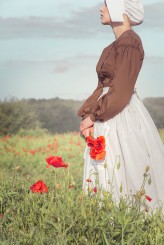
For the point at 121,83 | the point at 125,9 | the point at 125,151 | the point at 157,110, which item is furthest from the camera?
the point at 157,110

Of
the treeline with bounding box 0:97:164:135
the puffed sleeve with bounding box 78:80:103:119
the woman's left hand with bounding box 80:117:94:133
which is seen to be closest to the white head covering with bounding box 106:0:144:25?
the puffed sleeve with bounding box 78:80:103:119

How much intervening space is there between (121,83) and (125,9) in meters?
0.63

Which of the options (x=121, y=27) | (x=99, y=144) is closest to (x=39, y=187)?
(x=99, y=144)

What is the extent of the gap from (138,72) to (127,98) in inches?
8.7

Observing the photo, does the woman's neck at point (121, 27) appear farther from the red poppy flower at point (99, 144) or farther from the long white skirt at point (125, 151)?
the red poppy flower at point (99, 144)

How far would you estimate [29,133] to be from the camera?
41.7ft

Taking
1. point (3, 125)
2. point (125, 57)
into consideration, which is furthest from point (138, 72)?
point (3, 125)

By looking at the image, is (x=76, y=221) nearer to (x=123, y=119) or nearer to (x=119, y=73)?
(x=123, y=119)

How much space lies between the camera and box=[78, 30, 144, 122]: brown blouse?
3.97 m

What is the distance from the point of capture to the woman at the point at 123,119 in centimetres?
400

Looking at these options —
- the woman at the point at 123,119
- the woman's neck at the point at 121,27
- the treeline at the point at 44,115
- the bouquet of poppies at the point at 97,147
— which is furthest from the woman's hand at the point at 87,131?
the treeline at the point at 44,115

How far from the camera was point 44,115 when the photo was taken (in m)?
14.1

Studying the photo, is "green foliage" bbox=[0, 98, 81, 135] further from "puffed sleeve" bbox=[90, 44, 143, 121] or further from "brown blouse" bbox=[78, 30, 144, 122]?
"puffed sleeve" bbox=[90, 44, 143, 121]

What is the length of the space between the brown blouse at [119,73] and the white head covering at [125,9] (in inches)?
4.6
